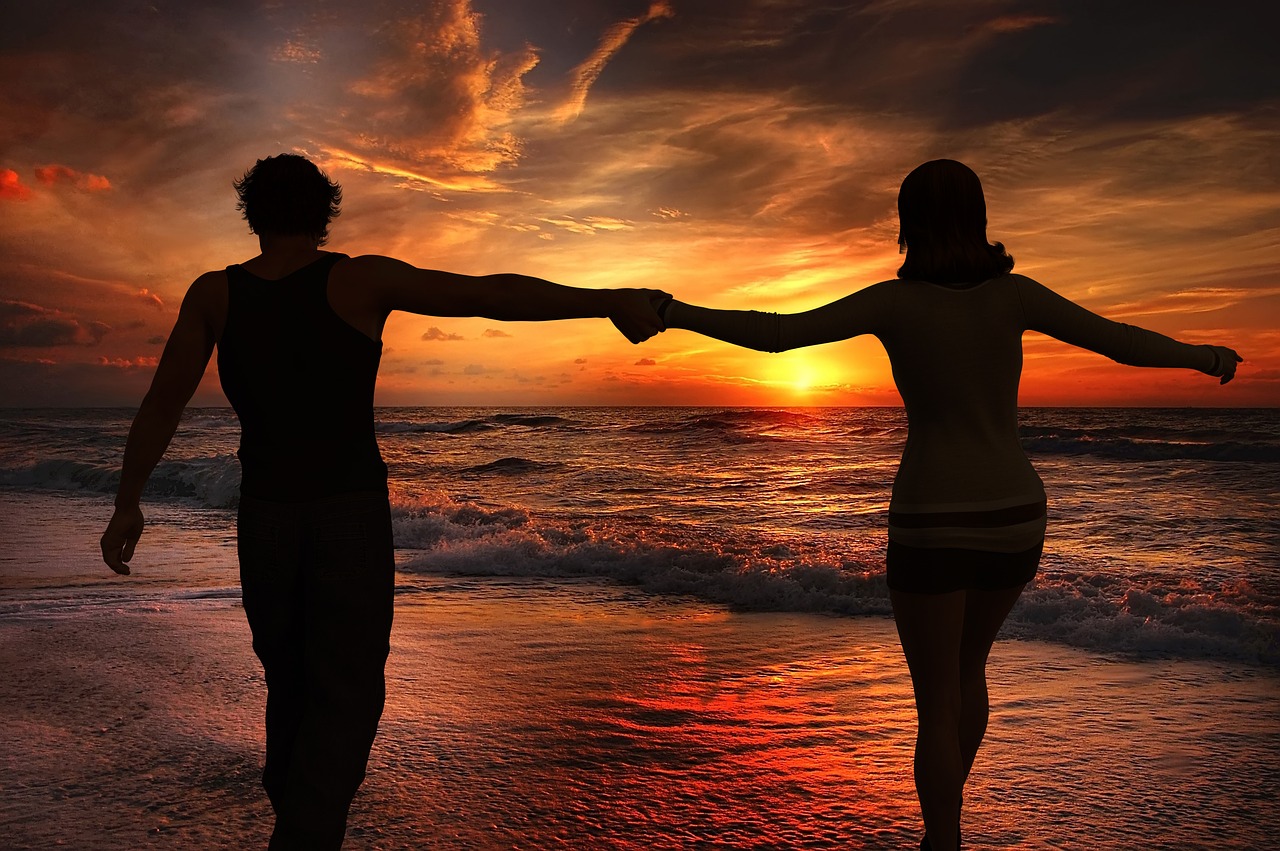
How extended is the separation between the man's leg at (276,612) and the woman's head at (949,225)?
1897 mm

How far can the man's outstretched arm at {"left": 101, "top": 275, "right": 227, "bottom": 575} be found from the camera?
8.07ft

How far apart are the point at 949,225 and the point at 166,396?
228cm

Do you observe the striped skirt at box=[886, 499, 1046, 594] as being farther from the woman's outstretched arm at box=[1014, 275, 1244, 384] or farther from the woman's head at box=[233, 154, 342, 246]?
the woman's head at box=[233, 154, 342, 246]

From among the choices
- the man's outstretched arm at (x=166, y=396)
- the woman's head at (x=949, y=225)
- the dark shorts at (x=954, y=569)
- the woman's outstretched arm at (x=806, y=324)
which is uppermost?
the woman's head at (x=949, y=225)

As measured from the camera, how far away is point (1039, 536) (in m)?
2.71

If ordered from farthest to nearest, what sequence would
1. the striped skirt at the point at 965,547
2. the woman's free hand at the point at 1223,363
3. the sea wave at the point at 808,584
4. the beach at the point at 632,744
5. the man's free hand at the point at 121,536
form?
the sea wave at the point at 808,584 < the beach at the point at 632,744 < the woman's free hand at the point at 1223,363 < the man's free hand at the point at 121,536 < the striped skirt at the point at 965,547

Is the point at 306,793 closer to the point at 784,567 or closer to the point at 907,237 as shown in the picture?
the point at 907,237

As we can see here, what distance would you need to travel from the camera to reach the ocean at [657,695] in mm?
3566

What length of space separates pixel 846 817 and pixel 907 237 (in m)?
2.26

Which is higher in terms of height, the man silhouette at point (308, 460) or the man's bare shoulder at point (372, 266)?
the man's bare shoulder at point (372, 266)

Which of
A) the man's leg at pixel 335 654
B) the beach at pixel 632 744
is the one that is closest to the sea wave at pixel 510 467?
the beach at pixel 632 744

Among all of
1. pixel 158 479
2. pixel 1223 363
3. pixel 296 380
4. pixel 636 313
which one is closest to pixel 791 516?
pixel 1223 363

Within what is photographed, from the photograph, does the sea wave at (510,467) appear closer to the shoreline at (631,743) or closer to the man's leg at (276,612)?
the shoreline at (631,743)

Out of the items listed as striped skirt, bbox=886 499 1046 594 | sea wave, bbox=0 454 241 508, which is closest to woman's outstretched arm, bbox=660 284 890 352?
striped skirt, bbox=886 499 1046 594
